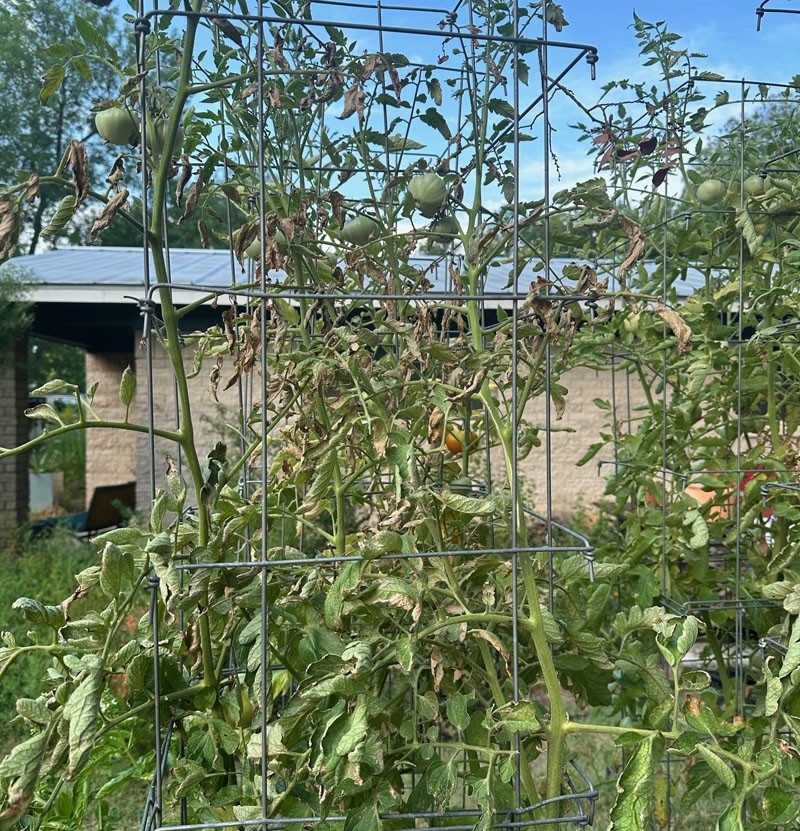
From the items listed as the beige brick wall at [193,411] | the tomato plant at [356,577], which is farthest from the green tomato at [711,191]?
the beige brick wall at [193,411]

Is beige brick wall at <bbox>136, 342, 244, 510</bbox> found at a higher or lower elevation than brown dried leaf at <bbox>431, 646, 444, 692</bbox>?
higher

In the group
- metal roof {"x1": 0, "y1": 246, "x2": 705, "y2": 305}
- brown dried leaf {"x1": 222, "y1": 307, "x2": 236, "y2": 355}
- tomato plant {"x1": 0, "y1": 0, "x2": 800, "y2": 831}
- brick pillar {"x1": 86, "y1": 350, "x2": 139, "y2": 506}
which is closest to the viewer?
tomato plant {"x1": 0, "y1": 0, "x2": 800, "y2": 831}

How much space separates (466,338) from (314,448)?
13.6 inches

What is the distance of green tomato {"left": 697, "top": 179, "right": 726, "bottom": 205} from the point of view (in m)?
1.79

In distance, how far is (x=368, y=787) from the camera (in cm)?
93

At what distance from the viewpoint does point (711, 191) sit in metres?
1.80

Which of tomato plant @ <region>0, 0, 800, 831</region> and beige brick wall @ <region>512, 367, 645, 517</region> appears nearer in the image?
tomato plant @ <region>0, 0, 800, 831</region>

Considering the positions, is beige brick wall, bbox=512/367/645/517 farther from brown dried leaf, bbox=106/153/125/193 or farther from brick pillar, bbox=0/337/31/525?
brown dried leaf, bbox=106/153/125/193

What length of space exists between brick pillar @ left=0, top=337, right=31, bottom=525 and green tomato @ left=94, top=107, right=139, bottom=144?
551cm

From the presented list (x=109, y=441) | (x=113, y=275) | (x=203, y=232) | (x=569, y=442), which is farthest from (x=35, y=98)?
(x=203, y=232)

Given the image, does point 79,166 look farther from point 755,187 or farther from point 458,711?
point 755,187

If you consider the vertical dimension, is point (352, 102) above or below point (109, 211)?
above

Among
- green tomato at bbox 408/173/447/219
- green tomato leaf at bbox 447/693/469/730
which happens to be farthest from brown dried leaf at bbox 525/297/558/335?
green tomato leaf at bbox 447/693/469/730

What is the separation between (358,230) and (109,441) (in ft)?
26.4
